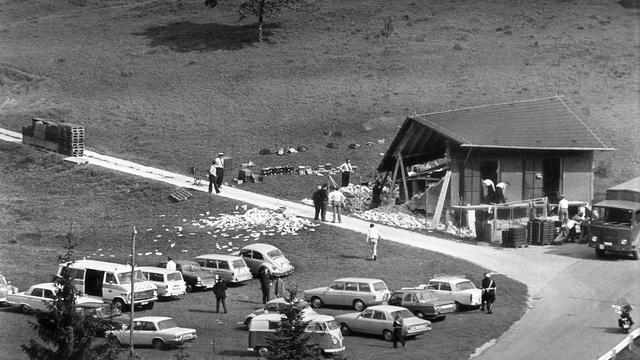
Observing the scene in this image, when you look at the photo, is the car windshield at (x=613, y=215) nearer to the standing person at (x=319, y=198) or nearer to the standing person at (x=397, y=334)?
the standing person at (x=319, y=198)

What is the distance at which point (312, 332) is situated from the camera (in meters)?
34.5

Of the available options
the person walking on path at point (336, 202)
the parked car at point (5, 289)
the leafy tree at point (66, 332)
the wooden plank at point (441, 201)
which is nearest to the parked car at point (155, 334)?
the parked car at point (5, 289)

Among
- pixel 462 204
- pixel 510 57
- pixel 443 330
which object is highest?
pixel 510 57

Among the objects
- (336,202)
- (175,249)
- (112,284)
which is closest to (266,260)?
(175,249)

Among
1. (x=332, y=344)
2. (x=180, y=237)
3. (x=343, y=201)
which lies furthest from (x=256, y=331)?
(x=343, y=201)

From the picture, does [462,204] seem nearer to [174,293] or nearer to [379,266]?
[379,266]

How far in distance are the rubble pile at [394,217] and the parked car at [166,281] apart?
51.4ft

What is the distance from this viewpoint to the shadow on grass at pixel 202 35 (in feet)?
332

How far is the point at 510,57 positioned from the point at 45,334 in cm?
7252

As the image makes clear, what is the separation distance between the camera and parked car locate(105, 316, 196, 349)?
115 ft

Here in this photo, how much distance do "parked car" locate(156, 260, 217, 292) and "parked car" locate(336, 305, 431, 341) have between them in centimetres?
814

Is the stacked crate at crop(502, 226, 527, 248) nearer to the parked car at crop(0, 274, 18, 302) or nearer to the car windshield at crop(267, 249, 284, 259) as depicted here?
the car windshield at crop(267, 249, 284, 259)

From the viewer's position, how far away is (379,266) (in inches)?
1877

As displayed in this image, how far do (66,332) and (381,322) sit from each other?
14028mm
